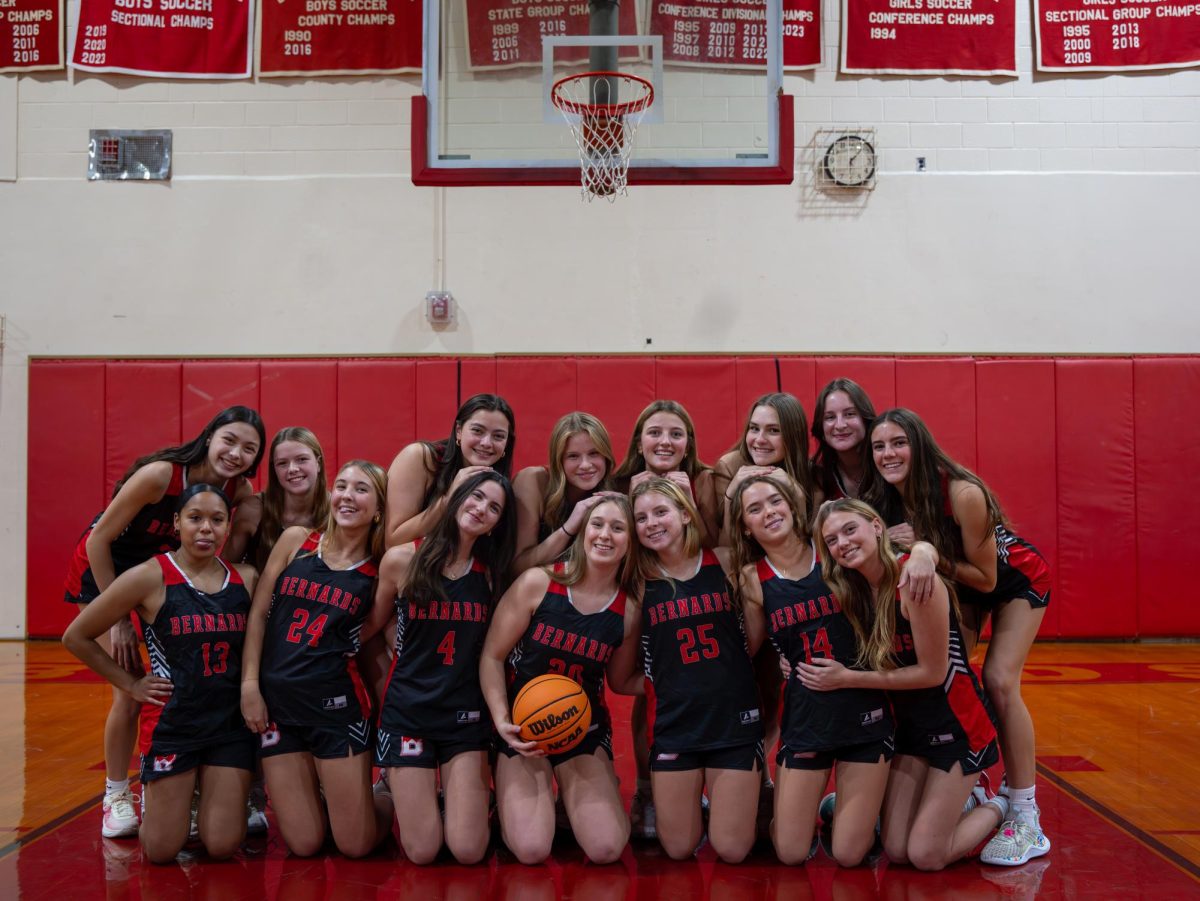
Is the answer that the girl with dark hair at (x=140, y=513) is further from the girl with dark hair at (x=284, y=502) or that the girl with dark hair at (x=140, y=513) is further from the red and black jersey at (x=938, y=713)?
the red and black jersey at (x=938, y=713)

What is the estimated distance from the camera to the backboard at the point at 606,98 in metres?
6.00

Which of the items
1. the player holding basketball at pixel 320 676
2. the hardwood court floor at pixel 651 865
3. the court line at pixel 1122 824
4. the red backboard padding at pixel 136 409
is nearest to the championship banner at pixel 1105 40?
the hardwood court floor at pixel 651 865

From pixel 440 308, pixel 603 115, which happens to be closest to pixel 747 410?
pixel 440 308

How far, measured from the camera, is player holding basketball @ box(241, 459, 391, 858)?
3.41 metres

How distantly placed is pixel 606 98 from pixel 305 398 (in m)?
3.94

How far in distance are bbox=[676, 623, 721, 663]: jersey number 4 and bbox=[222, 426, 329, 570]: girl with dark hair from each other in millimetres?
1630

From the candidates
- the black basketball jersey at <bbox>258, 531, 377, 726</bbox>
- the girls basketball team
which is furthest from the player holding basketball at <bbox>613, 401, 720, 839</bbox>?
the black basketball jersey at <bbox>258, 531, 377, 726</bbox>

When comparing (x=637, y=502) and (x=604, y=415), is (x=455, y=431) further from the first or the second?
(x=604, y=415)

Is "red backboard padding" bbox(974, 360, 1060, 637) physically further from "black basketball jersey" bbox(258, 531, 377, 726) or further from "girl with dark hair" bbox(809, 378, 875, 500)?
"black basketball jersey" bbox(258, 531, 377, 726)

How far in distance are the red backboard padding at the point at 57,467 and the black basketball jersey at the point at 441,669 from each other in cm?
597

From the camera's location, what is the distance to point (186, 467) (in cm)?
400

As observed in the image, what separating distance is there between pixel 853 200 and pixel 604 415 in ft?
9.73

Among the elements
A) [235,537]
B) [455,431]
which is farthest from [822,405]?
[235,537]

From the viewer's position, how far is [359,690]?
364 centimetres
